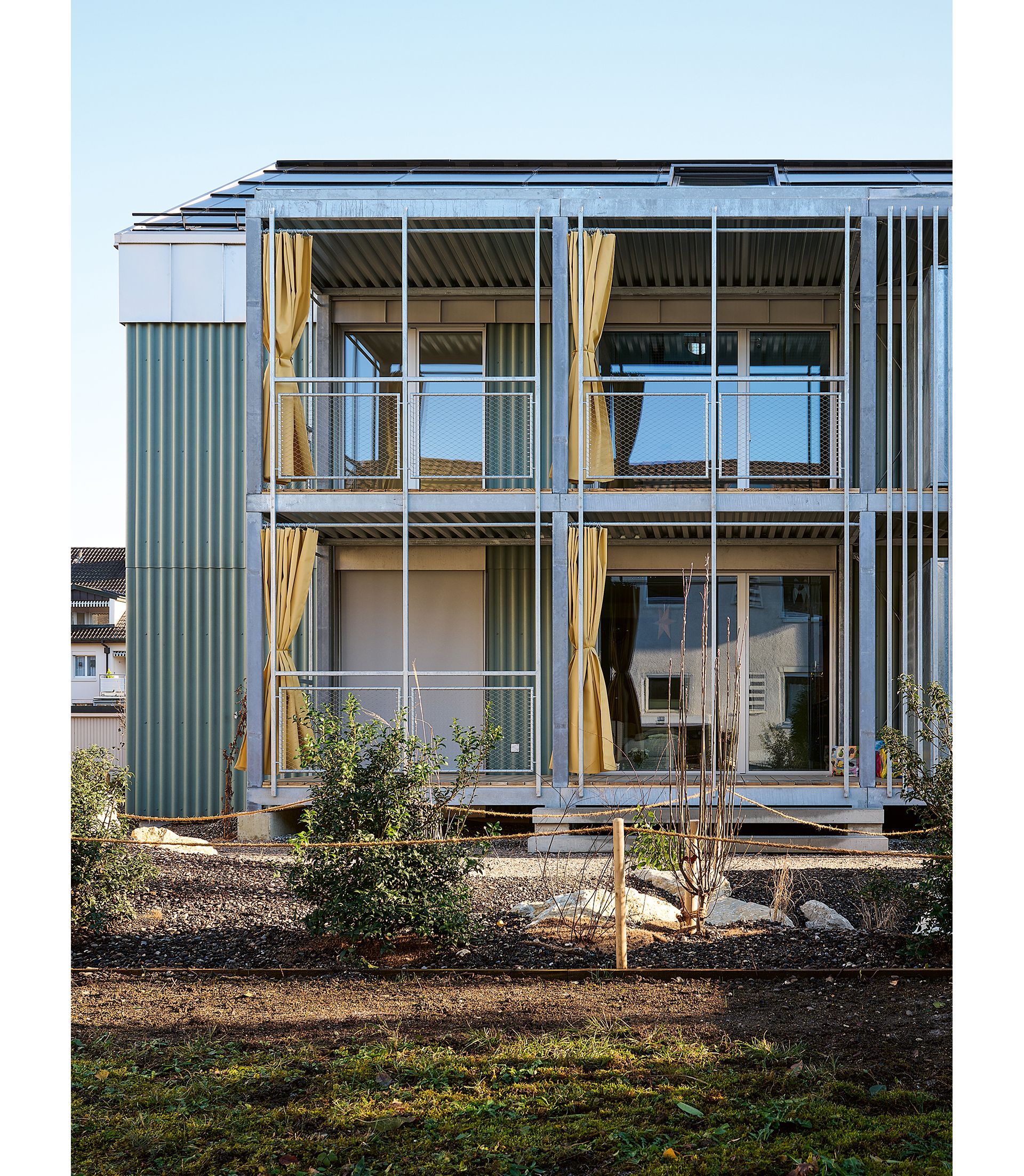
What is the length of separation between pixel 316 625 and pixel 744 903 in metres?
7.07

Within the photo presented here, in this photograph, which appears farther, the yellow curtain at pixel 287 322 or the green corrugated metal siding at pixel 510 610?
the green corrugated metal siding at pixel 510 610

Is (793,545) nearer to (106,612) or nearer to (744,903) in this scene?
(744,903)

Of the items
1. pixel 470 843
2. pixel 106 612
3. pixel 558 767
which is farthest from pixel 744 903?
pixel 106 612

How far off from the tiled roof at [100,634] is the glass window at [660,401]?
30.9m

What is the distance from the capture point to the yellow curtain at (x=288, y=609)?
34.9ft

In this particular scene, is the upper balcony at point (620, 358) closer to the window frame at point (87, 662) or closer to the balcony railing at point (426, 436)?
the balcony railing at point (426, 436)

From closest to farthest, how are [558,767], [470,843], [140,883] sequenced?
[470,843] → [140,883] → [558,767]

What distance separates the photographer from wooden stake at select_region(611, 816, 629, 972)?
5914mm

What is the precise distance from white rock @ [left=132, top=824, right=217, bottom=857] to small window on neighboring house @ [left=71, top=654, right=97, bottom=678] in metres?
32.1

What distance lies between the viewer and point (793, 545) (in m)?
12.6

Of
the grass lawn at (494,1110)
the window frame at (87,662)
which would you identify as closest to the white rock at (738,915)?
the grass lawn at (494,1110)

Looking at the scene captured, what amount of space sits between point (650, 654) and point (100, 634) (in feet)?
109

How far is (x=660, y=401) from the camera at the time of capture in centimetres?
1210
